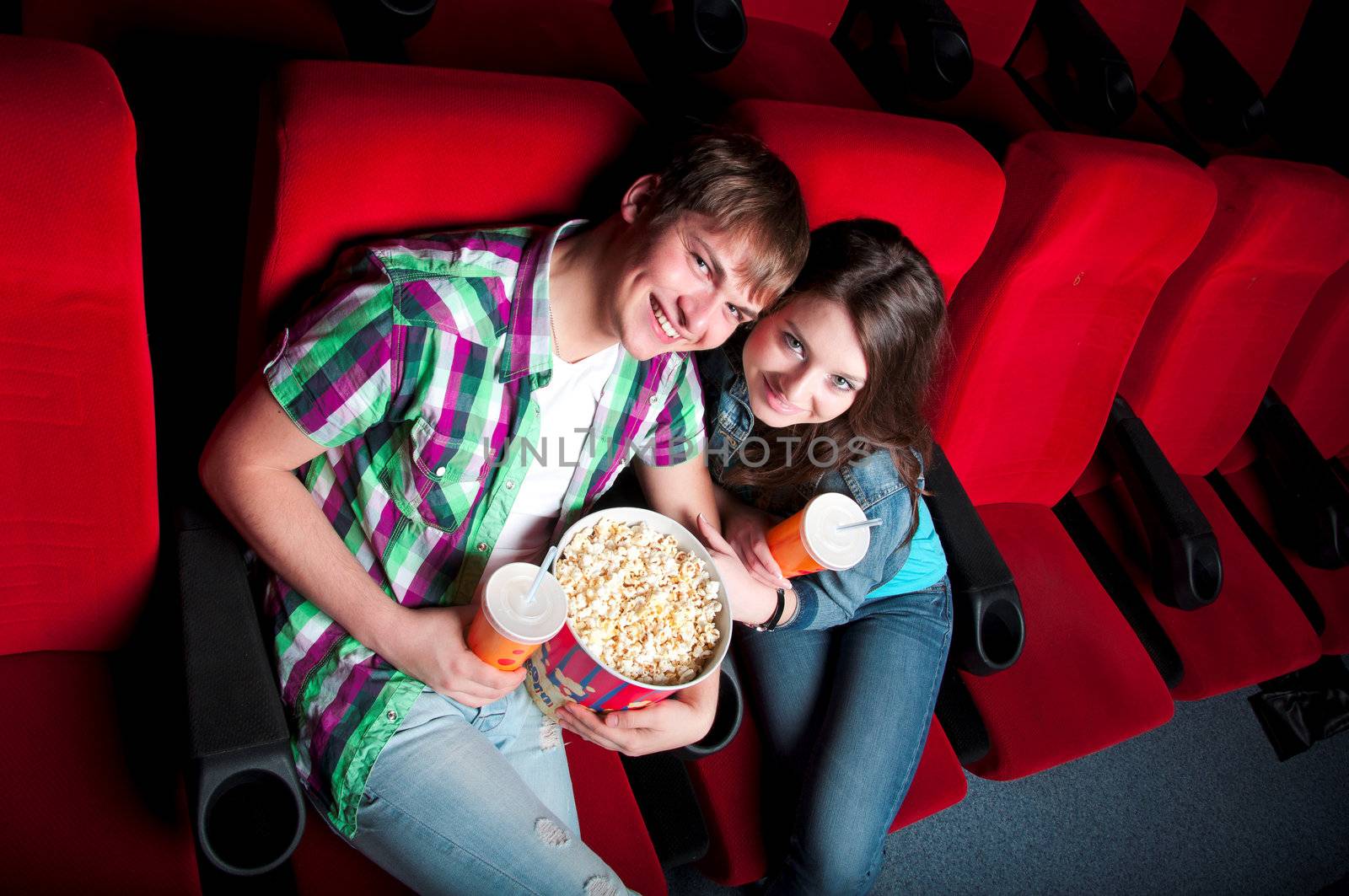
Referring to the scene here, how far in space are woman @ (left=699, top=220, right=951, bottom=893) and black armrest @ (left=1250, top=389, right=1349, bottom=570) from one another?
51.5 inches

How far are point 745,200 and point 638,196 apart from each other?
0.43 ft

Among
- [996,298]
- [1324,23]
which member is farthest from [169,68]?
[1324,23]

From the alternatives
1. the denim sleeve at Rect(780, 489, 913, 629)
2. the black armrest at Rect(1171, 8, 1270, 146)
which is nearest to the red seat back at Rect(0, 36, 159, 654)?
the denim sleeve at Rect(780, 489, 913, 629)

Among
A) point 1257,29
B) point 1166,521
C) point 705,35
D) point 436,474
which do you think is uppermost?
point 1257,29

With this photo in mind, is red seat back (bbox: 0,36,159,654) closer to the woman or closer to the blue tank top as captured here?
the woman

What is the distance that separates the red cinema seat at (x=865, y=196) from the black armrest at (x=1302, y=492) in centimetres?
130

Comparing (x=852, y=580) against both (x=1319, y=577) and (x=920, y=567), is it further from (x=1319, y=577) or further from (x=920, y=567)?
(x=1319, y=577)

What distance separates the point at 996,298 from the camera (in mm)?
1699

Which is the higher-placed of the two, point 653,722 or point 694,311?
point 694,311

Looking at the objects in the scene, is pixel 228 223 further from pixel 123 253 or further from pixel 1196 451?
pixel 1196 451

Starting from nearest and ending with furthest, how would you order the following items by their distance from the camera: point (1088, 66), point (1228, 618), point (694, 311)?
point (694, 311) < point (1228, 618) < point (1088, 66)

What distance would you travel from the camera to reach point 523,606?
0.99m

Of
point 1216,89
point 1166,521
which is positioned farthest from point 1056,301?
point 1216,89

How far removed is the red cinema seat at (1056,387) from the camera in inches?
65.1
